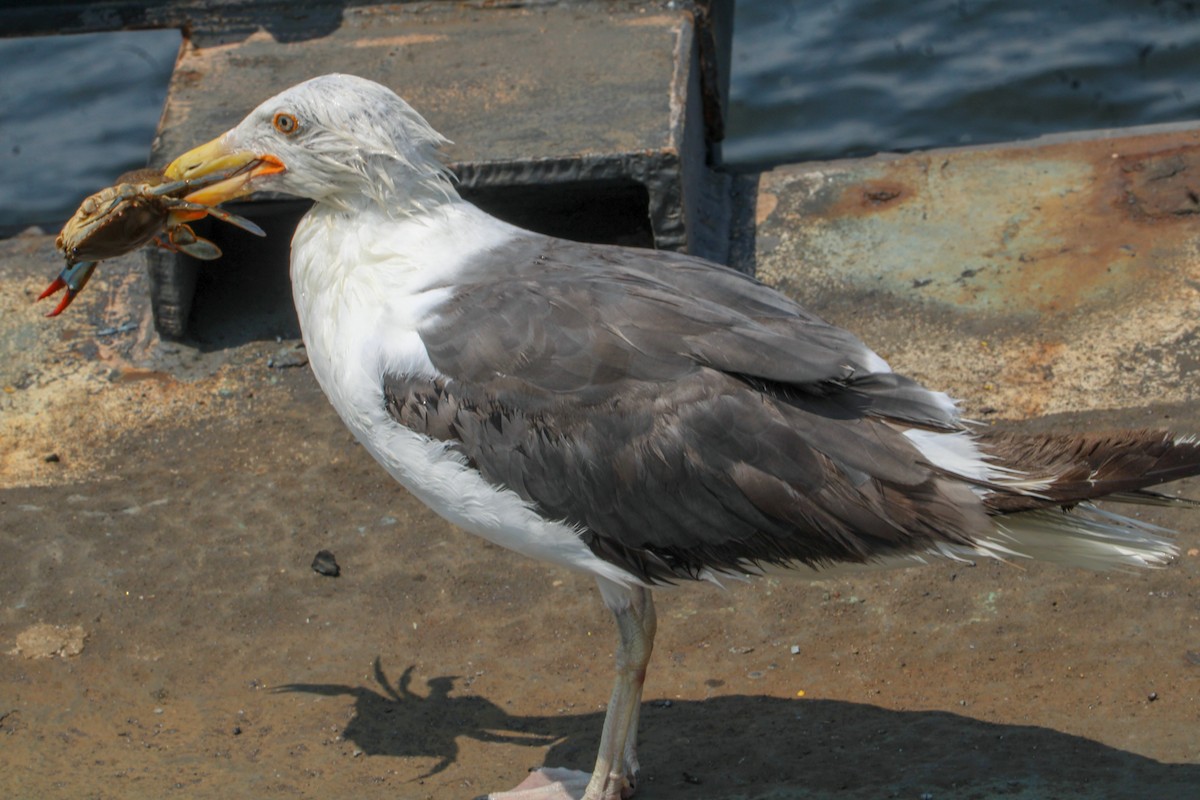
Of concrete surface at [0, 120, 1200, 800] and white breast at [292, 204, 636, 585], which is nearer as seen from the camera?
white breast at [292, 204, 636, 585]

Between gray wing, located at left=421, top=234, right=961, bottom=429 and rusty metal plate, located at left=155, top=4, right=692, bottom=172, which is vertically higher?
rusty metal plate, located at left=155, top=4, right=692, bottom=172

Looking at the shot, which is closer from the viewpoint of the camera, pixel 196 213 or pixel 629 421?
pixel 629 421

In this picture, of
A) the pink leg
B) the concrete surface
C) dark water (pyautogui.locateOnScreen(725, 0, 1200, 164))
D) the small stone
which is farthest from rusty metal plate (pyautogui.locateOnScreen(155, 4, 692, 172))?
dark water (pyautogui.locateOnScreen(725, 0, 1200, 164))

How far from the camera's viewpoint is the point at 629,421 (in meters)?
4.09

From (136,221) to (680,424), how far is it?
2.08 metres

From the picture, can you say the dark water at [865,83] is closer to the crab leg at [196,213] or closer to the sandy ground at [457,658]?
the sandy ground at [457,658]

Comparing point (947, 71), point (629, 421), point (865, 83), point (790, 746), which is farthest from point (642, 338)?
point (947, 71)

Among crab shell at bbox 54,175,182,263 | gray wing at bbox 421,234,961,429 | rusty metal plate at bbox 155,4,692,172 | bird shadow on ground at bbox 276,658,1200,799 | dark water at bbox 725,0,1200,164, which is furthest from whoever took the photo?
dark water at bbox 725,0,1200,164

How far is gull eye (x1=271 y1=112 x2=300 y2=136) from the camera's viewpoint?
15.2 feet

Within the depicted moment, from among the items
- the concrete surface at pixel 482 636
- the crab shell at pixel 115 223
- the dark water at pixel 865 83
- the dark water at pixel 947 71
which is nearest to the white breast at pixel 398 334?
the crab shell at pixel 115 223

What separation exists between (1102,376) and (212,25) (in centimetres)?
503

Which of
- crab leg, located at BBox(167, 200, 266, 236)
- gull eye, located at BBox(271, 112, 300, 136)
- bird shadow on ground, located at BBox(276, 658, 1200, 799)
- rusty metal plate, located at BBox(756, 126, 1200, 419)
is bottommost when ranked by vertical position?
bird shadow on ground, located at BBox(276, 658, 1200, 799)

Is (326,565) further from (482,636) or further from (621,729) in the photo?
(621,729)

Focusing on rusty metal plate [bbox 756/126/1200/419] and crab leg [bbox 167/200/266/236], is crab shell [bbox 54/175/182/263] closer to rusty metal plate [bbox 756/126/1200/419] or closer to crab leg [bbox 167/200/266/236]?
crab leg [bbox 167/200/266/236]
